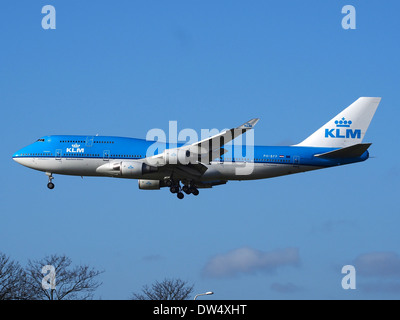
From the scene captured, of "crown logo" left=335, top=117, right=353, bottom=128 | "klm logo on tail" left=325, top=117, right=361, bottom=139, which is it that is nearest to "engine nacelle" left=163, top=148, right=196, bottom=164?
"klm logo on tail" left=325, top=117, right=361, bottom=139

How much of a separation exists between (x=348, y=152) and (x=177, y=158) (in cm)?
1518

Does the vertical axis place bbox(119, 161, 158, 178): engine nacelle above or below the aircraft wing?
below

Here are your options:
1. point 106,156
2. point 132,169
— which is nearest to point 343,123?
point 132,169

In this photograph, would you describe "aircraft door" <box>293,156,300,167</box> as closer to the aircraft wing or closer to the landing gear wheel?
the aircraft wing

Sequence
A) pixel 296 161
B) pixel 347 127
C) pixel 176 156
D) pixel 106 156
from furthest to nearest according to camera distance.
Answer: pixel 347 127 < pixel 296 161 < pixel 106 156 < pixel 176 156

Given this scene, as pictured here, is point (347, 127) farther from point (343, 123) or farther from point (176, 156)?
point (176, 156)

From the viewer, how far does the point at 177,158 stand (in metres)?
63.6

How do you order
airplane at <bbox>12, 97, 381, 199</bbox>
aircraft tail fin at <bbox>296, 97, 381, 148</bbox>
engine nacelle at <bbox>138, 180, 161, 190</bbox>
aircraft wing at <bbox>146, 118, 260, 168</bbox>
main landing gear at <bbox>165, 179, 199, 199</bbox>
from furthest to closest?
1. aircraft tail fin at <bbox>296, 97, 381, 148</bbox>
2. engine nacelle at <bbox>138, 180, 161, 190</bbox>
3. main landing gear at <bbox>165, 179, 199, 199</bbox>
4. airplane at <bbox>12, 97, 381, 199</bbox>
5. aircraft wing at <bbox>146, 118, 260, 168</bbox>

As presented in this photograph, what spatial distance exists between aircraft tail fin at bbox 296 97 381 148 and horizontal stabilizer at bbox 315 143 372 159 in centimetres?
318

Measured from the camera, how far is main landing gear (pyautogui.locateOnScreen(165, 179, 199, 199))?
68.4 meters

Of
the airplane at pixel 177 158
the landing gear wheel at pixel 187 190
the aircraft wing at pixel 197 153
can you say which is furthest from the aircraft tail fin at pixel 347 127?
the landing gear wheel at pixel 187 190

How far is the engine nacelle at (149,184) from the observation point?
71375mm

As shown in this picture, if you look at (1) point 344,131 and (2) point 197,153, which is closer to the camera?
(2) point 197,153
